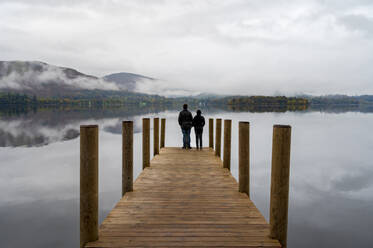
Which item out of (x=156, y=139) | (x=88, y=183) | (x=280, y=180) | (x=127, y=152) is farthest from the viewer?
(x=156, y=139)

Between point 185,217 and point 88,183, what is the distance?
6.85 feet

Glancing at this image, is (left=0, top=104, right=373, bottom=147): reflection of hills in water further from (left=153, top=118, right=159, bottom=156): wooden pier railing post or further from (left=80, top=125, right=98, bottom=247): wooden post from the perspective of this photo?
(left=80, top=125, right=98, bottom=247): wooden post

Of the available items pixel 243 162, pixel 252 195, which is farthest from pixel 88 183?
pixel 252 195

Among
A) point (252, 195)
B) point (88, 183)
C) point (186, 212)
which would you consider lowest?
point (252, 195)

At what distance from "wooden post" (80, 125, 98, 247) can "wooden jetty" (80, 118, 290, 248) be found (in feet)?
0.05

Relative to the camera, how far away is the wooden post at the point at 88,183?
3.94 meters

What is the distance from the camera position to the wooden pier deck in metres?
4.07

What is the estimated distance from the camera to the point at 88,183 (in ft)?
13.1

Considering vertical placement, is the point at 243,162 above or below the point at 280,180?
below

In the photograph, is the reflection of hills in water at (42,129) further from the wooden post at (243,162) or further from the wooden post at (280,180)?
the wooden post at (280,180)

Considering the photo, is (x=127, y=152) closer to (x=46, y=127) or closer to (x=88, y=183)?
(x=88, y=183)

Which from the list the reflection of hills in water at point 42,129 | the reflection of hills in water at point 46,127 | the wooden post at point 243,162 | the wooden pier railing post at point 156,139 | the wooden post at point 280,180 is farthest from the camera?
the reflection of hills in water at point 46,127

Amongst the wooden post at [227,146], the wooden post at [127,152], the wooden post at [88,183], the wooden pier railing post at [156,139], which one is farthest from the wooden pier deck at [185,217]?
the wooden pier railing post at [156,139]

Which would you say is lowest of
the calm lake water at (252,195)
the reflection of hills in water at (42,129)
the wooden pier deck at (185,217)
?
the calm lake water at (252,195)
